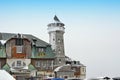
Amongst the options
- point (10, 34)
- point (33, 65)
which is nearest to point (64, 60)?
point (33, 65)

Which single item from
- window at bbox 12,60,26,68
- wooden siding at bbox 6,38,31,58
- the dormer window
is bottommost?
window at bbox 12,60,26,68

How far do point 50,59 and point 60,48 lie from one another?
428 centimetres

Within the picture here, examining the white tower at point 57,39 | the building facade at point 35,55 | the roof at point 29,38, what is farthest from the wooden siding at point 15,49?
the white tower at point 57,39

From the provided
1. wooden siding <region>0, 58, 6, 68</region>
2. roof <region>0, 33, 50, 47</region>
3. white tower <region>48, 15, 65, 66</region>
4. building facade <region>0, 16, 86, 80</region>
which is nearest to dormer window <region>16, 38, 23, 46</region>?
building facade <region>0, 16, 86, 80</region>

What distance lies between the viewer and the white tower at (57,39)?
61.3 metres

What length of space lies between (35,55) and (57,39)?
696 centimetres

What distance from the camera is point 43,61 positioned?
2312 inches

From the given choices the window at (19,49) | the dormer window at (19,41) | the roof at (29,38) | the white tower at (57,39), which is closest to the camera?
the window at (19,49)

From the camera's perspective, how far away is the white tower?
61344mm

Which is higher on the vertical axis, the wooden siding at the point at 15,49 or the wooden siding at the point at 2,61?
the wooden siding at the point at 15,49

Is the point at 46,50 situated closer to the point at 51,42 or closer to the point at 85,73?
the point at 51,42

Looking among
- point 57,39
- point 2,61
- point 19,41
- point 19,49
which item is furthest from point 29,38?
point 2,61

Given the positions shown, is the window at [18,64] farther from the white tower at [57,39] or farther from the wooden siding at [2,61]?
the white tower at [57,39]

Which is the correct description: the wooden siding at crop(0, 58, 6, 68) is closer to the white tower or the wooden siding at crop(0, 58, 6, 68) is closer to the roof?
the roof
